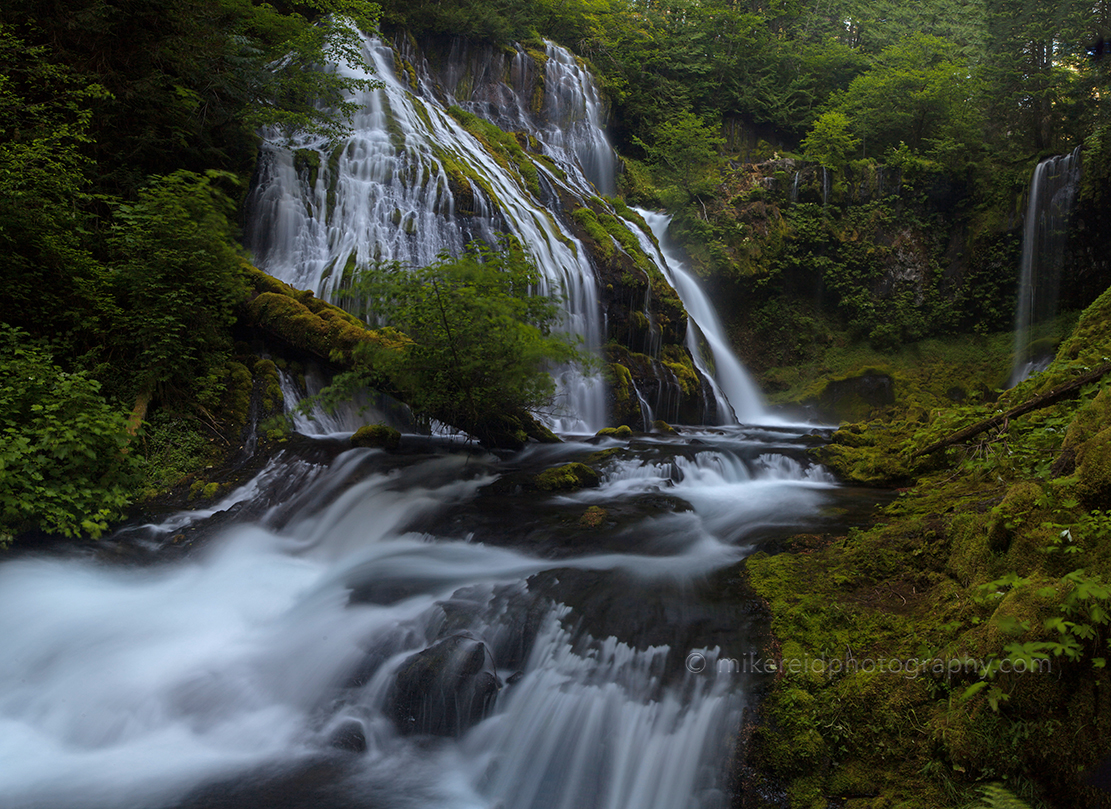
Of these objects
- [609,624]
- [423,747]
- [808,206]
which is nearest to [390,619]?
[423,747]

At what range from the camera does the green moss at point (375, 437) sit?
317 inches

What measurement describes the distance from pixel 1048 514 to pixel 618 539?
3439 mm

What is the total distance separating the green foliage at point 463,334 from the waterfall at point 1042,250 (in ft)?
49.2

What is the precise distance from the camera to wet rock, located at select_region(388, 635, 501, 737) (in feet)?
12.0

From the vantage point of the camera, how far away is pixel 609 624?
4.05m

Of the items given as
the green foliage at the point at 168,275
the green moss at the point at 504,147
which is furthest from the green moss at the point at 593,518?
the green moss at the point at 504,147

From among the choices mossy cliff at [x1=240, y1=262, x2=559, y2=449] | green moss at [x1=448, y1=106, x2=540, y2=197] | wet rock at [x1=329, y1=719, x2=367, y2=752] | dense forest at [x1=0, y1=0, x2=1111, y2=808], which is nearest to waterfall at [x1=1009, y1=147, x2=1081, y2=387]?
dense forest at [x1=0, y1=0, x2=1111, y2=808]

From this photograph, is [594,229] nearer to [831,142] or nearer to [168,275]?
[168,275]

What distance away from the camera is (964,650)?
8.59 ft

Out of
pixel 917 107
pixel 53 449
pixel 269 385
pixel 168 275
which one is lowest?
pixel 53 449

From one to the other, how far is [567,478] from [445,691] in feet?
12.6

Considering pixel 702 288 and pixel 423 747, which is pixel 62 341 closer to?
pixel 423 747

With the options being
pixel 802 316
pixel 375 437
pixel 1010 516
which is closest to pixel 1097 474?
pixel 1010 516

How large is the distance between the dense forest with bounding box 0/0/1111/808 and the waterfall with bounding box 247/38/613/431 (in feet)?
2.38
